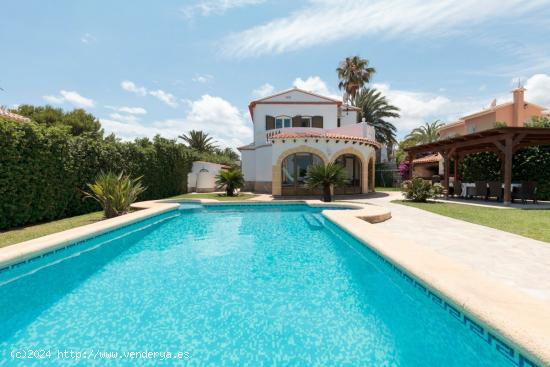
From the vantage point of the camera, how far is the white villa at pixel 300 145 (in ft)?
62.8

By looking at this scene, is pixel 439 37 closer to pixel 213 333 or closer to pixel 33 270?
pixel 213 333

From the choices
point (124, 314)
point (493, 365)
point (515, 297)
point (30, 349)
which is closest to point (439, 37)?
point (515, 297)

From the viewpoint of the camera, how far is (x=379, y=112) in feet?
132

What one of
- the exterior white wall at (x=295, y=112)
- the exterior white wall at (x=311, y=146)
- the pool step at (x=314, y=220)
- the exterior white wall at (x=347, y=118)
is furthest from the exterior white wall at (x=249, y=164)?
the pool step at (x=314, y=220)

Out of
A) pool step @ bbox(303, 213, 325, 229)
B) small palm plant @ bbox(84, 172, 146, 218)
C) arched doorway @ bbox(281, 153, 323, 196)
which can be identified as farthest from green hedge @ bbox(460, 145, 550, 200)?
small palm plant @ bbox(84, 172, 146, 218)

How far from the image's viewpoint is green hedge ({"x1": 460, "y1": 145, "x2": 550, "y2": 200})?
1673 cm

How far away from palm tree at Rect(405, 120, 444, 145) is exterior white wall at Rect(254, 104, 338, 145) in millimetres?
22812

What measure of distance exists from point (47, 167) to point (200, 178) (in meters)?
16.6

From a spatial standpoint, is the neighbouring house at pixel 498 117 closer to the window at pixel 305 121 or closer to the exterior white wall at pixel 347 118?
the exterior white wall at pixel 347 118

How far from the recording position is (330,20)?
38.8ft

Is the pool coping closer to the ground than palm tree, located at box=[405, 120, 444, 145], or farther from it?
closer to the ground

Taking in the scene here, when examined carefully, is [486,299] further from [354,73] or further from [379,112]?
[354,73]

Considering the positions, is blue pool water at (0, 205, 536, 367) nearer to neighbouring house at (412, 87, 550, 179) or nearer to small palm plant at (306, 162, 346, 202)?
small palm plant at (306, 162, 346, 202)

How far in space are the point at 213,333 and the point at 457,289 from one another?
10.3ft
